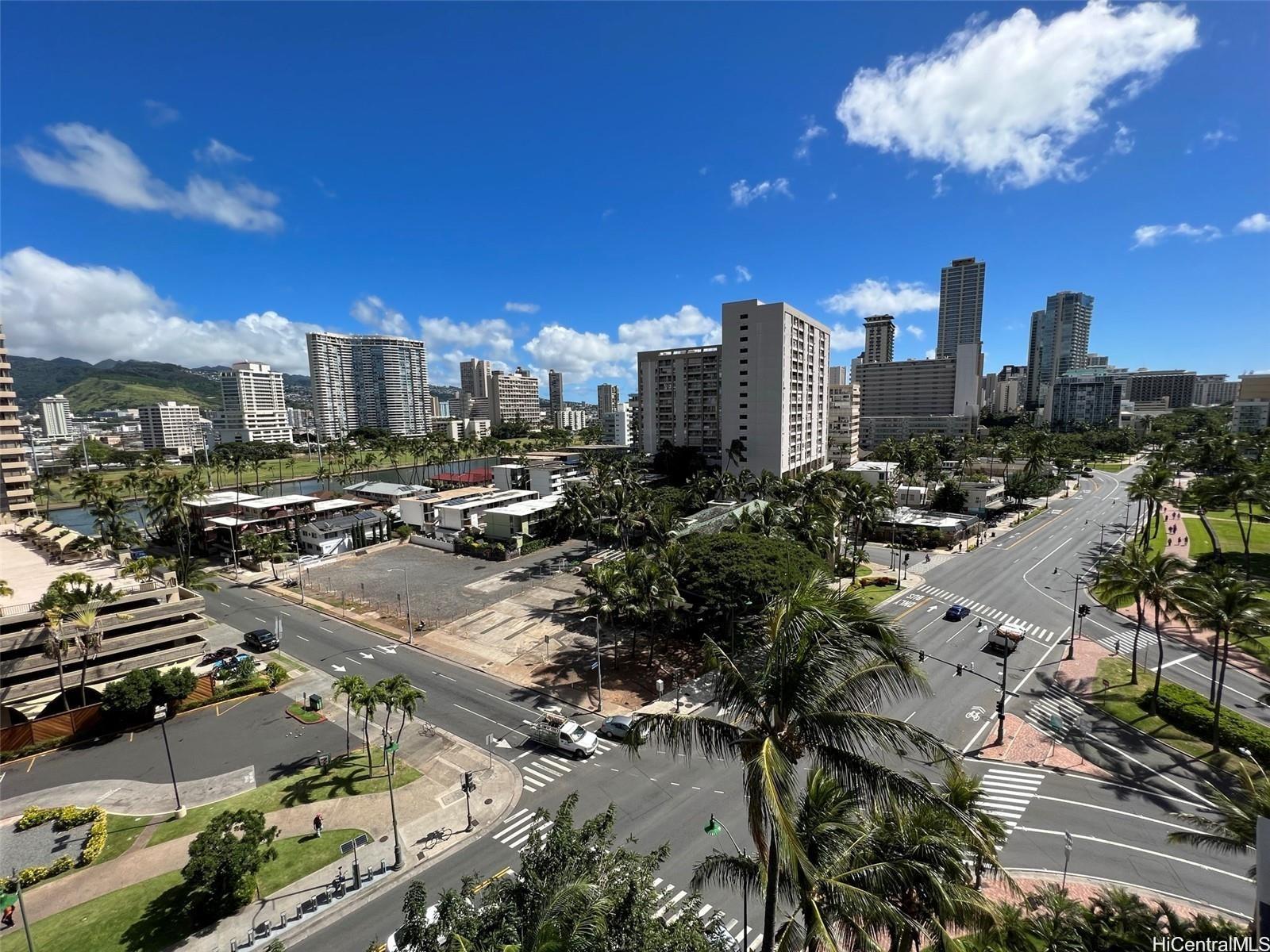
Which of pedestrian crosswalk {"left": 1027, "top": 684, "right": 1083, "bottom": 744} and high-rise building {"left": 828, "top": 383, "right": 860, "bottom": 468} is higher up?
high-rise building {"left": 828, "top": 383, "right": 860, "bottom": 468}

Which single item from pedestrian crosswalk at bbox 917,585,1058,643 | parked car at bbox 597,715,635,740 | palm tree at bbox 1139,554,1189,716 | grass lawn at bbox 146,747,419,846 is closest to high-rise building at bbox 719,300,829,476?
pedestrian crosswalk at bbox 917,585,1058,643

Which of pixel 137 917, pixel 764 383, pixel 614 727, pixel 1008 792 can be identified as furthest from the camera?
pixel 764 383

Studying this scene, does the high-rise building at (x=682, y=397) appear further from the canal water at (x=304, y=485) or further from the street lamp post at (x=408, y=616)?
the street lamp post at (x=408, y=616)

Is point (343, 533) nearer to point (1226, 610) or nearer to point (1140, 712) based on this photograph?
point (1140, 712)

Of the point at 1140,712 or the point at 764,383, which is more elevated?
the point at 764,383

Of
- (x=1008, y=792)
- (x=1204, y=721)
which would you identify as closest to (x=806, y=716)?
(x=1008, y=792)

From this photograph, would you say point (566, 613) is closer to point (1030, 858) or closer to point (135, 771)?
point (135, 771)

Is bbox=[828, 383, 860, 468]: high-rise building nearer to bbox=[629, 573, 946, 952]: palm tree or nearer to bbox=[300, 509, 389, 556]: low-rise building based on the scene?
bbox=[300, 509, 389, 556]: low-rise building
